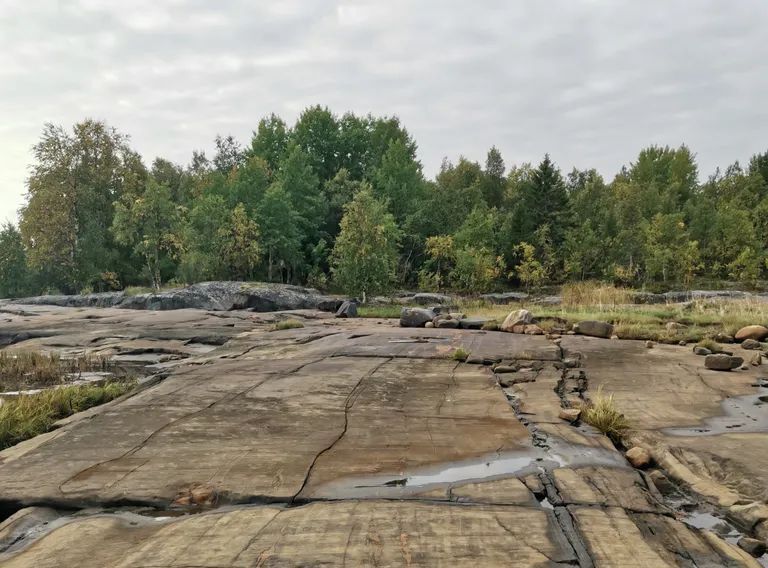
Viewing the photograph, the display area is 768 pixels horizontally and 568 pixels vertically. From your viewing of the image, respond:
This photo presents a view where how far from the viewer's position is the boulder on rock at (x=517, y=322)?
14.6m

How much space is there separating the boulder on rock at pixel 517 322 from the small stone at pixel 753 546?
1083 centimetres

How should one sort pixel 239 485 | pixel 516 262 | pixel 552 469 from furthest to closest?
pixel 516 262
pixel 552 469
pixel 239 485

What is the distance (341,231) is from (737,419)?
2963 cm

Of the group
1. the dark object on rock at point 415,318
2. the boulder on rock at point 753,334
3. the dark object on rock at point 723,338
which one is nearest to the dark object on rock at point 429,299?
A: the dark object on rock at point 415,318

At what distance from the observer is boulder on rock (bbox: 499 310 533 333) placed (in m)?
14.6

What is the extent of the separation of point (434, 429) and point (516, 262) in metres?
35.9

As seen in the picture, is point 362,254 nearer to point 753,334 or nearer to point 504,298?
point 504,298

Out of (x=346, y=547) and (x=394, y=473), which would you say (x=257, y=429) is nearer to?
(x=394, y=473)

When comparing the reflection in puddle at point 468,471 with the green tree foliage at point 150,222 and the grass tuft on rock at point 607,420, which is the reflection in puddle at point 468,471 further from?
the green tree foliage at point 150,222

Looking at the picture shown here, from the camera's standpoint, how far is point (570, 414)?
629 cm

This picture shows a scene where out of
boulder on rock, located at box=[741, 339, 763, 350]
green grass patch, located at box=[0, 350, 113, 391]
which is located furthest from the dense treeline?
boulder on rock, located at box=[741, 339, 763, 350]

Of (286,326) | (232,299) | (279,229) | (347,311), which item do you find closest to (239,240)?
(279,229)

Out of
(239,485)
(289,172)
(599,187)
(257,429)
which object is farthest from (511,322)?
(599,187)

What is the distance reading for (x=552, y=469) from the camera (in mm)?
4711
